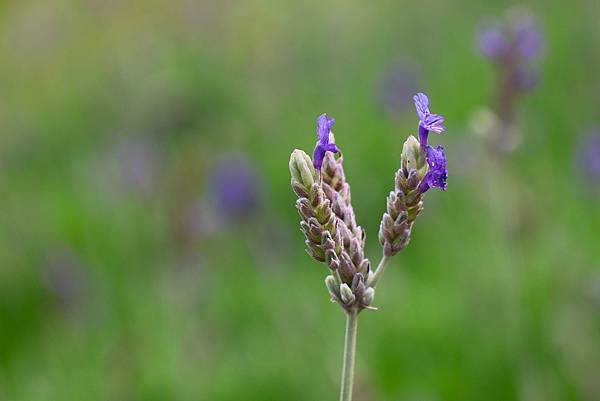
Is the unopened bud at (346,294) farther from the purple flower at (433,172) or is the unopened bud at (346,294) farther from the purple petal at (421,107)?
the purple petal at (421,107)

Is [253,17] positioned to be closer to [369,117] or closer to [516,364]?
[369,117]

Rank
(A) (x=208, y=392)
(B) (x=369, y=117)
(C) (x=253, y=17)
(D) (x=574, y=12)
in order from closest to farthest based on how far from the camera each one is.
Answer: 1. (A) (x=208, y=392)
2. (B) (x=369, y=117)
3. (D) (x=574, y=12)
4. (C) (x=253, y=17)

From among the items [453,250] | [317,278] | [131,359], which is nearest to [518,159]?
[453,250]

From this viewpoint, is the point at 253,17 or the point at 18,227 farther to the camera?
the point at 253,17

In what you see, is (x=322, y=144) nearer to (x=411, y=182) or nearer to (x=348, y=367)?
(x=411, y=182)

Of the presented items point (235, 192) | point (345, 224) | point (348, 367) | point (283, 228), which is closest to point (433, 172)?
point (345, 224)

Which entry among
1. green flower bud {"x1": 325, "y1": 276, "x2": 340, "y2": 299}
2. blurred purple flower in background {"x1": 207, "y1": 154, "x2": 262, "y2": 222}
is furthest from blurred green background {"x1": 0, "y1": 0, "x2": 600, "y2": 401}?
green flower bud {"x1": 325, "y1": 276, "x2": 340, "y2": 299}

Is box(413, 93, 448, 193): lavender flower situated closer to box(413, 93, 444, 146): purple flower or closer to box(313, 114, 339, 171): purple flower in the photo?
box(413, 93, 444, 146): purple flower
